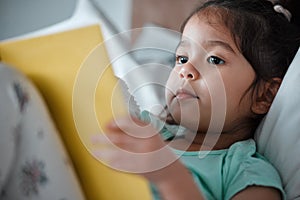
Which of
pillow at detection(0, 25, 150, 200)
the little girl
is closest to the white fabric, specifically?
pillow at detection(0, 25, 150, 200)

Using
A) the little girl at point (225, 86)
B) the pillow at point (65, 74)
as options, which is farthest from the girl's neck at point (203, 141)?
the pillow at point (65, 74)

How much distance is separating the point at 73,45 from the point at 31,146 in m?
0.16

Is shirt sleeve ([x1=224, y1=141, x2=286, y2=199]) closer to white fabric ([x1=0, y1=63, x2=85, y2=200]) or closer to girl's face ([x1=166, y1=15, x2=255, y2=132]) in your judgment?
girl's face ([x1=166, y1=15, x2=255, y2=132])

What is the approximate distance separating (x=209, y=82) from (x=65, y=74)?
23 cm

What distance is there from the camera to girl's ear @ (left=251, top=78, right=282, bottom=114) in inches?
25.0

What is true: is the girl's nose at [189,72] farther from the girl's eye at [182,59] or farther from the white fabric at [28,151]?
the white fabric at [28,151]

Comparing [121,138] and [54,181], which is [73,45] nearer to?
[54,181]

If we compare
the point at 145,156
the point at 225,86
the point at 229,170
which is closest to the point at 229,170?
the point at 229,170

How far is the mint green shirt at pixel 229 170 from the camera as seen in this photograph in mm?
545

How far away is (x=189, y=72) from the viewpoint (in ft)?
2.00

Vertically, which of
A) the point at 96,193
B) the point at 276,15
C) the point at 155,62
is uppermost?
the point at 276,15

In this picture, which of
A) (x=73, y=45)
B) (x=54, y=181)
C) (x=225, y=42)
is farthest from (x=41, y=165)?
(x=225, y=42)

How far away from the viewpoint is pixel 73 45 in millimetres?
717

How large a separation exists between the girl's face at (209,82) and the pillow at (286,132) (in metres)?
0.04
